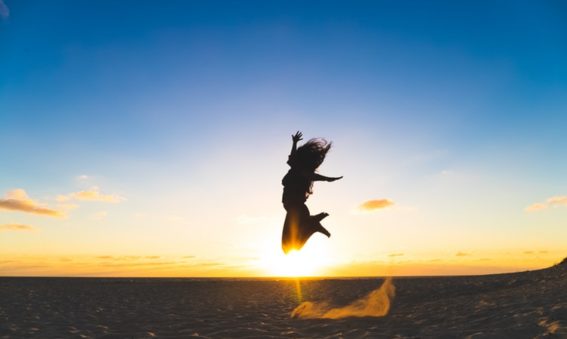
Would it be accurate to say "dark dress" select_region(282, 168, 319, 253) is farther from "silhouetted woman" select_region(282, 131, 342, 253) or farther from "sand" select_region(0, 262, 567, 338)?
"sand" select_region(0, 262, 567, 338)

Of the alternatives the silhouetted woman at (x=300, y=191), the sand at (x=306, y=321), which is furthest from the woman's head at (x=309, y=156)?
the sand at (x=306, y=321)

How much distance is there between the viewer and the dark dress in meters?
8.92

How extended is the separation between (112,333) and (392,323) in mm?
6717

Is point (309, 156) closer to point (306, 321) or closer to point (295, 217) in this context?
point (295, 217)

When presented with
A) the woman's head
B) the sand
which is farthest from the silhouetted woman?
the sand

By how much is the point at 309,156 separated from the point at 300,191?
2.55 feet

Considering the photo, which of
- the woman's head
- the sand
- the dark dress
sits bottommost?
the sand

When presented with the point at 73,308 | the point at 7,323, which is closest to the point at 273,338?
the point at 7,323

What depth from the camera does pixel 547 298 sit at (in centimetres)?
962

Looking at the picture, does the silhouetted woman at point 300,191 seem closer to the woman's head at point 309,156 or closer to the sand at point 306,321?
the woman's head at point 309,156

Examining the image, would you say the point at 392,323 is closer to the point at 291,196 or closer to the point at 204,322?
the point at 291,196

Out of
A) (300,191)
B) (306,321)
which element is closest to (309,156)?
(300,191)

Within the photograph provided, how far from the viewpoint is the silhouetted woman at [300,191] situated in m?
8.66

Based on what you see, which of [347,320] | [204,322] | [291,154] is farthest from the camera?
[204,322]
